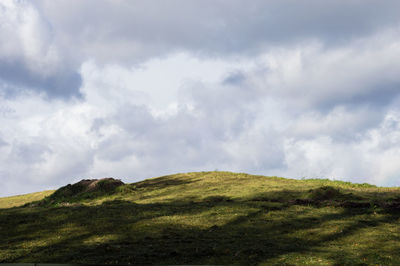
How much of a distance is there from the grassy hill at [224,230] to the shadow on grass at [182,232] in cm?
5

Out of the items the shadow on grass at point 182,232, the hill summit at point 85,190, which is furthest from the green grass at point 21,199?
the shadow on grass at point 182,232

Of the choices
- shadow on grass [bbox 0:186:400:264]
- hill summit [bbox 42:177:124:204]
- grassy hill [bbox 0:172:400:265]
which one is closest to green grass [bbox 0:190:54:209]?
hill summit [bbox 42:177:124:204]

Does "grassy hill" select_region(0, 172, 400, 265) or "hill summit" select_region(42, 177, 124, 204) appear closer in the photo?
"grassy hill" select_region(0, 172, 400, 265)

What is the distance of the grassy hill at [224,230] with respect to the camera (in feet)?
52.4

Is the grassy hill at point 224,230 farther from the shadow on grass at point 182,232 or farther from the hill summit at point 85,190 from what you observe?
the hill summit at point 85,190

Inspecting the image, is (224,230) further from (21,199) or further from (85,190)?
(21,199)

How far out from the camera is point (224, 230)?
21625 mm

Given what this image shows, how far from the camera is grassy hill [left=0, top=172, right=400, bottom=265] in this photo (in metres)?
16.0

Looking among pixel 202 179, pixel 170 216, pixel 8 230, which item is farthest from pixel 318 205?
pixel 8 230

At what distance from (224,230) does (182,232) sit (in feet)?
8.88

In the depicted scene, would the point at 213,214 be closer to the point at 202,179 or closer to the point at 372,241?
the point at 372,241

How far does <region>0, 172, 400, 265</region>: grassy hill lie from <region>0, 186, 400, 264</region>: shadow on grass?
2.1 inches

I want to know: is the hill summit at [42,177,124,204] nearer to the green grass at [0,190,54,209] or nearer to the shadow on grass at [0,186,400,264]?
the green grass at [0,190,54,209]

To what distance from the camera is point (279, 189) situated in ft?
120
